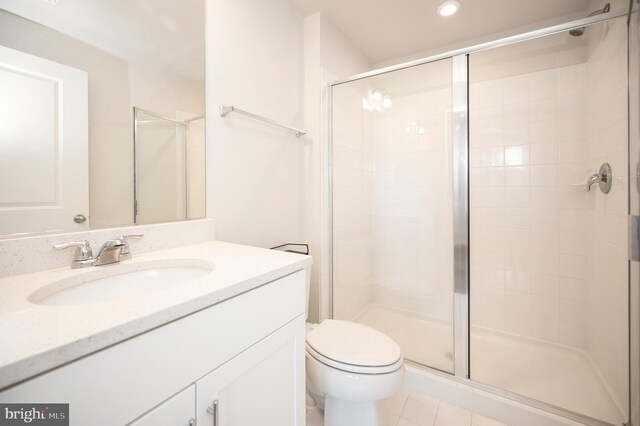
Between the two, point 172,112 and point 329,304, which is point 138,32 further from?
point 329,304

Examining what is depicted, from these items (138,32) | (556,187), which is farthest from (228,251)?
(556,187)

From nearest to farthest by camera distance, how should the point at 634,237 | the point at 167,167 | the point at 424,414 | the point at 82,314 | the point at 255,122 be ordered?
the point at 82,314 → the point at 634,237 → the point at 167,167 → the point at 424,414 → the point at 255,122

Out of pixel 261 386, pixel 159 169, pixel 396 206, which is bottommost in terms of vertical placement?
pixel 261 386

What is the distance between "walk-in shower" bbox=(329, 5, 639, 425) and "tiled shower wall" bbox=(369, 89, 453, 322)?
0.03ft

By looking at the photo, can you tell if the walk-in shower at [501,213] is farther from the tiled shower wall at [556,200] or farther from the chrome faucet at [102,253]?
the chrome faucet at [102,253]

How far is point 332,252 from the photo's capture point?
1873 millimetres

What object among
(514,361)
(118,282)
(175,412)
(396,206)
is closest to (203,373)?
(175,412)

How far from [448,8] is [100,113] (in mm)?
2022

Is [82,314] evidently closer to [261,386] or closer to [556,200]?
[261,386]

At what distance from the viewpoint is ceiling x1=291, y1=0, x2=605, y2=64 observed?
1681 mm

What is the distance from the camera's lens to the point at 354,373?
104 cm

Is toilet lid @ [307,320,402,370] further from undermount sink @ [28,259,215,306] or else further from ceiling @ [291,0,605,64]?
ceiling @ [291,0,605,64]

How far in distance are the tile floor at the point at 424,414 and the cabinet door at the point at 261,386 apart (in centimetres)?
65

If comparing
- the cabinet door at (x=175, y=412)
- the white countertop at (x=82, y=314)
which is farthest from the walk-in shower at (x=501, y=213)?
the cabinet door at (x=175, y=412)
